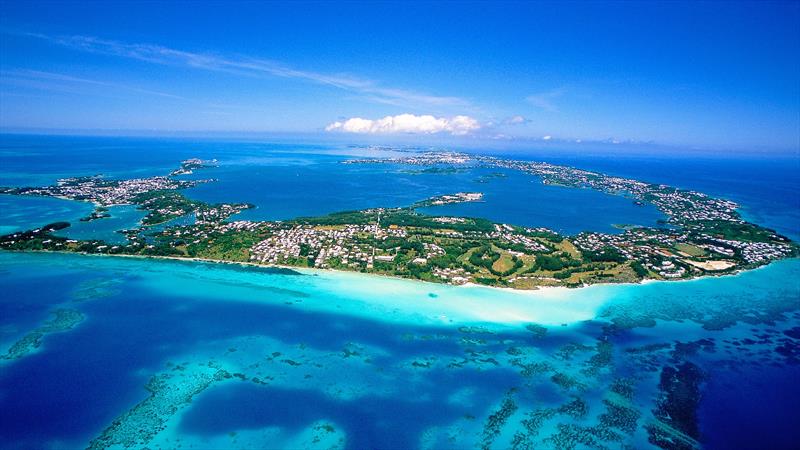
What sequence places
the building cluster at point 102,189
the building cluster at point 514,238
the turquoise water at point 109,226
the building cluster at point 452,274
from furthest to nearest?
1. the building cluster at point 102,189
2. the building cluster at point 514,238
3. the turquoise water at point 109,226
4. the building cluster at point 452,274

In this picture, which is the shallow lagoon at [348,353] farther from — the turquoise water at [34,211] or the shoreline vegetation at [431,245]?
the turquoise water at [34,211]

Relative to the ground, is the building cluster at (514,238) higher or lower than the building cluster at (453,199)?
lower

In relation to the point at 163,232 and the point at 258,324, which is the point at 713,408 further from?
the point at 163,232

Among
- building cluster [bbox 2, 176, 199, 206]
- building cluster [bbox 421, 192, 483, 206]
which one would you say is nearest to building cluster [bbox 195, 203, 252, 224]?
building cluster [bbox 2, 176, 199, 206]

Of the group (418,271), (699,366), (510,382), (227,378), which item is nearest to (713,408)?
(699,366)

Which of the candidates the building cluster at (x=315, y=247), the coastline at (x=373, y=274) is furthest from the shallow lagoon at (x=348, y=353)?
the building cluster at (x=315, y=247)

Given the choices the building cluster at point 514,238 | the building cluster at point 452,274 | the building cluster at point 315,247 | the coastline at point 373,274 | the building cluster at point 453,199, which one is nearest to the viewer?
the coastline at point 373,274
